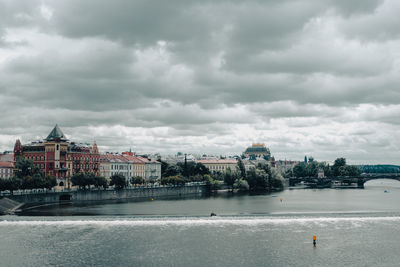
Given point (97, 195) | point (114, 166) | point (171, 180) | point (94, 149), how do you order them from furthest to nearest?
point (114, 166)
point (171, 180)
point (94, 149)
point (97, 195)

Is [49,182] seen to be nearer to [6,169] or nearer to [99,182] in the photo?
[99,182]

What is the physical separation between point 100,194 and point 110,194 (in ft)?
13.1

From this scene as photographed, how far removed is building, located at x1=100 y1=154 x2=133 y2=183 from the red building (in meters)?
14.8

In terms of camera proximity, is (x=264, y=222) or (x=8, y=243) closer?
(x=8, y=243)

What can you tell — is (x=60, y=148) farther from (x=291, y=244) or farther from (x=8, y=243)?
(x=291, y=244)

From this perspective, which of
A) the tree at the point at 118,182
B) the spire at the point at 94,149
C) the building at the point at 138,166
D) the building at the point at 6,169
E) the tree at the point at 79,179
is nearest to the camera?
the tree at the point at 79,179

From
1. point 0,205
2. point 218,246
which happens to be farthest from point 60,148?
point 218,246

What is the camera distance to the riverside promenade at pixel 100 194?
106938 mm

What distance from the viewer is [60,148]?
144m

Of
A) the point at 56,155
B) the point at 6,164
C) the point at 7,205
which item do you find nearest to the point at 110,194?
the point at 56,155

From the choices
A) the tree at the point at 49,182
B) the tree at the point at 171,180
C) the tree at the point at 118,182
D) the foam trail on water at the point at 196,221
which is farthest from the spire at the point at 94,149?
the foam trail on water at the point at 196,221

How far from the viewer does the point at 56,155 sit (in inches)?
5620

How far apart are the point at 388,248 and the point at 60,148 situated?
363 feet

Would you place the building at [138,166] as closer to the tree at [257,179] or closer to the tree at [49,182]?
the tree at [257,179]
